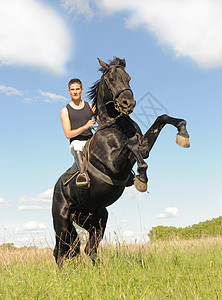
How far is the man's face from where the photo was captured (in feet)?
22.2

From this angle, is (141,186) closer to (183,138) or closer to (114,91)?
(183,138)

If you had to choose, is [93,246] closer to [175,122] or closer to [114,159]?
[114,159]

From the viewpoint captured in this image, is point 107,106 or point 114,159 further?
point 107,106

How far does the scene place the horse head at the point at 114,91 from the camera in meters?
5.32

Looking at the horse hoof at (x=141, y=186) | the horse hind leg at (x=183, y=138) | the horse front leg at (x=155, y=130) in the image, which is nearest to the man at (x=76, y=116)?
the horse front leg at (x=155, y=130)

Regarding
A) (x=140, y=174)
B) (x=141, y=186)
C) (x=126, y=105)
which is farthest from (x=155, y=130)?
(x=141, y=186)

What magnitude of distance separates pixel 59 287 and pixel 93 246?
8.42ft

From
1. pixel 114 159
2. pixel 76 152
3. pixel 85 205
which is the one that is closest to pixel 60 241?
→ pixel 85 205

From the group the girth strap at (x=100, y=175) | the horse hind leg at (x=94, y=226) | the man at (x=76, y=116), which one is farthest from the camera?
the horse hind leg at (x=94, y=226)

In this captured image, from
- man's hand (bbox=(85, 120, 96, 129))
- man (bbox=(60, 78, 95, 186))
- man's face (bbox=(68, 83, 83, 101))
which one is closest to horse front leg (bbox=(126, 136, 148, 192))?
man's hand (bbox=(85, 120, 96, 129))

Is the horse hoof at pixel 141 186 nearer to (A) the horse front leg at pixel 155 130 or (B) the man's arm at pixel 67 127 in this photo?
(A) the horse front leg at pixel 155 130

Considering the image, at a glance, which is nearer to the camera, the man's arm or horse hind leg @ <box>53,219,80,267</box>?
the man's arm

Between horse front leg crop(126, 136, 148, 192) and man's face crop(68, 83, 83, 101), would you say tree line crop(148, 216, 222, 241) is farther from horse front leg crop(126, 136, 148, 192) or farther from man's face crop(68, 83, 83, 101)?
horse front leg crop(126, 136, 148, 192)

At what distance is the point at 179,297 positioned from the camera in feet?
13.9
